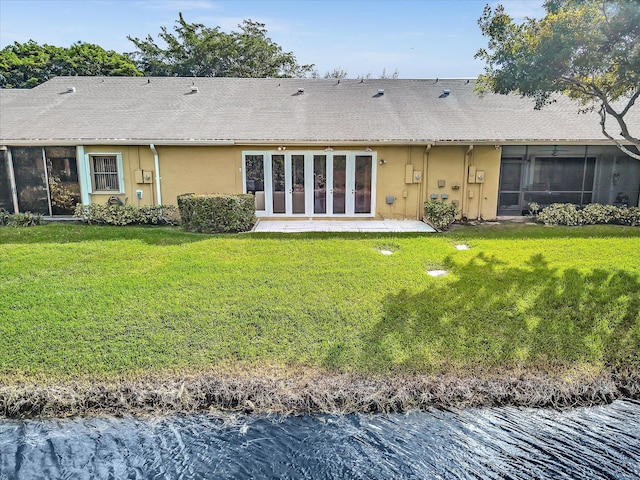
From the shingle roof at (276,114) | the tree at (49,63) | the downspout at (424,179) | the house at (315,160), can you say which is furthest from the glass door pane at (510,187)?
the tree at (49,63)

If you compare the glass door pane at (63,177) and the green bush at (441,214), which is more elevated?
the glass door pane at (63,177)

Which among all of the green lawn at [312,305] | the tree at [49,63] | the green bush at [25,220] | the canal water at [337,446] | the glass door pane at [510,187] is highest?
the tree at [49,63]

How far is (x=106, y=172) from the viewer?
43.3ft

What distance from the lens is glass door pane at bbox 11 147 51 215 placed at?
13.2 metres

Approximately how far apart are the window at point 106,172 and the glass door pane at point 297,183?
5.09m

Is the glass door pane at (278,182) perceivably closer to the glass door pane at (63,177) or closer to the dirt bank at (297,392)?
the glass door pane at (63,177)

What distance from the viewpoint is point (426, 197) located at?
1355 centimetres

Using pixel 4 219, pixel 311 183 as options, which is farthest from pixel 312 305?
pixel 4 219

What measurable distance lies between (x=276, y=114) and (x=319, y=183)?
2.98 meters

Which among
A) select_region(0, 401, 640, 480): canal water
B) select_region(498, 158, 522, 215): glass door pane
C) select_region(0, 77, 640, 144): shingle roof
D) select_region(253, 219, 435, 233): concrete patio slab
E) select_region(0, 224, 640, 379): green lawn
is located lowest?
select_region(0, 401, 640, 480): canal water

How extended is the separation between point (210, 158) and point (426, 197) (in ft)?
21.7

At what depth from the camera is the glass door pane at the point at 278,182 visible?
44.1 ft

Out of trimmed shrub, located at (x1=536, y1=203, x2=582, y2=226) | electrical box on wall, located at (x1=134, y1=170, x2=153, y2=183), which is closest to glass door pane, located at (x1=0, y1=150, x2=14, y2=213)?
electrical box on wall, located at (x1=134, y1=170, x2=153, y2=183)

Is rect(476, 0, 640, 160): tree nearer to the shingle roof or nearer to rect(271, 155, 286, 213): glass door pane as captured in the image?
the shingle roof
